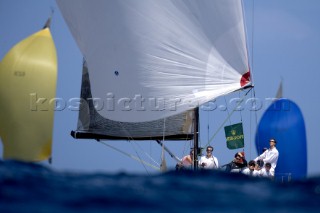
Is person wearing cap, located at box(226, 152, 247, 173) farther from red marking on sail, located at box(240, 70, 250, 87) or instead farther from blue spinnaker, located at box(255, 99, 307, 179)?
blue spinnaker, located at box(255, 99, 307, 179)

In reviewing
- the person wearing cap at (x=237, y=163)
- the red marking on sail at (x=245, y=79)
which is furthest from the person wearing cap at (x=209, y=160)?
the red marking on sail at (x=245, y=79)

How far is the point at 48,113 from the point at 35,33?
10.5 ft

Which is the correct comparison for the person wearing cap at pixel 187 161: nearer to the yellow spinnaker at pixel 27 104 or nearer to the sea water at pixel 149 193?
the yellow spinnaker at pixel 27 104

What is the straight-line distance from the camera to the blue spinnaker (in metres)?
17.8

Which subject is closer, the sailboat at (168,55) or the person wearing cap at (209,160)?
the person wearing cap at (209,160)

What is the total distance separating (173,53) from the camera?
45.5ft

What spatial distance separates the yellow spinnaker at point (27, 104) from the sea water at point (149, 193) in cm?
755

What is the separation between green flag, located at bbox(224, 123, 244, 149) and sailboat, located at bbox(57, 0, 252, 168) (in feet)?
2.73

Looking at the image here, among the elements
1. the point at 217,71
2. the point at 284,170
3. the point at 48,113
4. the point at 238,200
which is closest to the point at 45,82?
the point at 48,113

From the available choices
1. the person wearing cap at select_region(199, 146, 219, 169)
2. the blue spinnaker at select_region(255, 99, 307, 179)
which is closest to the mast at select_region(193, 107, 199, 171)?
the person wearing cap at select_region(199, 146, 219, 169)

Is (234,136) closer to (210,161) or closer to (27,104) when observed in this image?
(210,161)

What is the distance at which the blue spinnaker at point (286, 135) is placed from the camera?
58.4ft

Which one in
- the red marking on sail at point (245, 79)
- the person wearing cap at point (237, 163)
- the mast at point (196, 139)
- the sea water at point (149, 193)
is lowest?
the sea water at point (149, 193)

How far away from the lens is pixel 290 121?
18.6 metres
